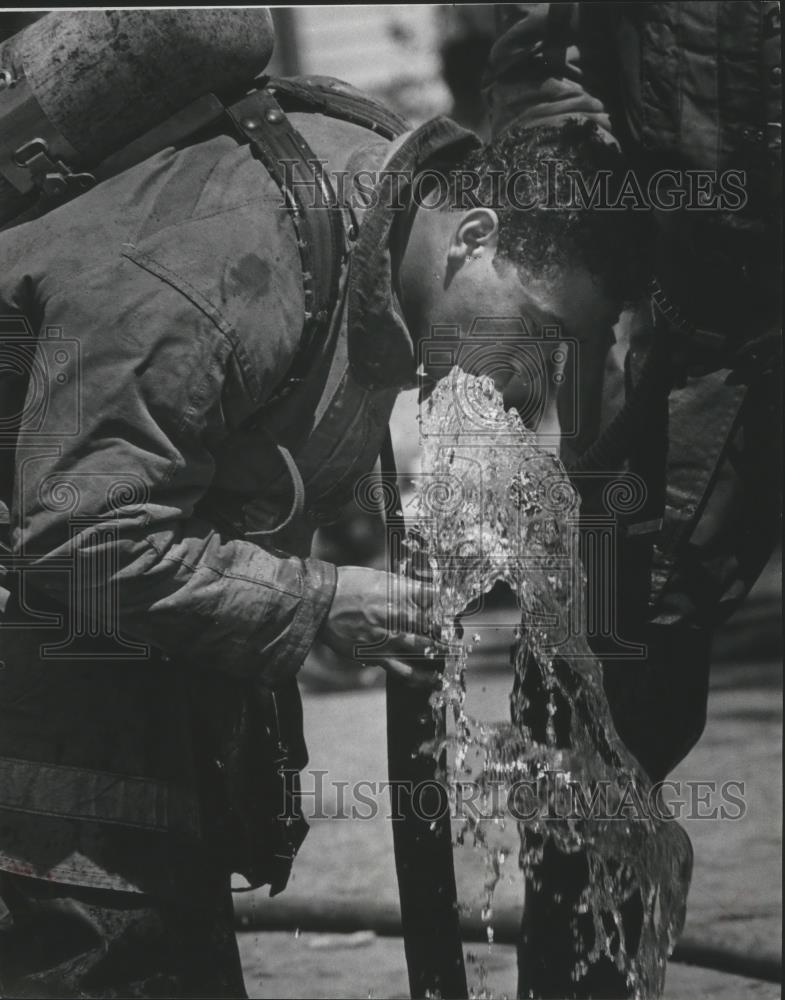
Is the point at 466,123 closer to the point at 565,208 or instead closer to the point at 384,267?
the point at 565,208

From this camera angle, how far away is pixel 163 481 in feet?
5.65

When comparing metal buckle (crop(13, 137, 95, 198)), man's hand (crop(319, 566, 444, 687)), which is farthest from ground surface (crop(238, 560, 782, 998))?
metal buckle (crop(13, 137, 95, 198))

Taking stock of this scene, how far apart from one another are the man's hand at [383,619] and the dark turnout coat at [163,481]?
0.03 meters

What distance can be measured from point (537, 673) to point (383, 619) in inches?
14.5

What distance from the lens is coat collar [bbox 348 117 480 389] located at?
184cm

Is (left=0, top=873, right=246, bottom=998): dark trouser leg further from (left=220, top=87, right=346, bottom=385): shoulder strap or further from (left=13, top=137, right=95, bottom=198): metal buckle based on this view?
(left=13, top=137, right=95, bottom=198): metal buckle

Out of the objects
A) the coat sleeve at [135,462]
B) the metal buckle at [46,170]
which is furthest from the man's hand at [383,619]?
the metal buckle at [46,170]

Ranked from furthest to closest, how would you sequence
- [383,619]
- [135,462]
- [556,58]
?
[556,58], [383,619], [135,462]

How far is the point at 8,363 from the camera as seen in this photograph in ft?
5.96

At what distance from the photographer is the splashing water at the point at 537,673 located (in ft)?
6.87

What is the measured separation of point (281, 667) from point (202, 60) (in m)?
0.77

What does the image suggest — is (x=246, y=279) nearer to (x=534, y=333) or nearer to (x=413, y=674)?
(x=534, y=333)

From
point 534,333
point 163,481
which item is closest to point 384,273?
point 534,333

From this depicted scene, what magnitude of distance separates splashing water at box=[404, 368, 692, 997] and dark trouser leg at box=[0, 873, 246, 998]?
45 cm
